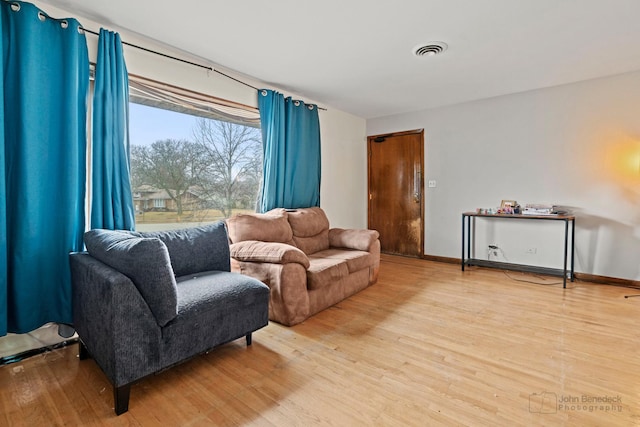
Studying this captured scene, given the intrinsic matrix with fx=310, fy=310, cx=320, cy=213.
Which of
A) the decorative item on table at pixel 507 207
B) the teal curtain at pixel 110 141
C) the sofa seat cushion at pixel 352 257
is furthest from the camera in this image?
the decorative item on table at pixel 507 207

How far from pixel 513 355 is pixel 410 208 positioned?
3.12 meters

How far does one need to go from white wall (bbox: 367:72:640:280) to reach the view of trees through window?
9.15ft

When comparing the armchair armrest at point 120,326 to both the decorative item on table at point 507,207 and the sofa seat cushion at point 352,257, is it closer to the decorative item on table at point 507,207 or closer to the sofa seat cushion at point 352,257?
the sofa seat cushion at point 352,257

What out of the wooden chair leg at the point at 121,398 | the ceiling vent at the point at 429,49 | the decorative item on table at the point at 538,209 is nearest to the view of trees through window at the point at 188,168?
the wooden chair leg at the point at 121,398

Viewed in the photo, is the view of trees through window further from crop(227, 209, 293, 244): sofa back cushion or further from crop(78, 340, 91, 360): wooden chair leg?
crop(78, 340, 91, 360): wooden chair leg

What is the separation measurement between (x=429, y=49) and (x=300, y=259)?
2098mm

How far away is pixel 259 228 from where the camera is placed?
2971 millimetres

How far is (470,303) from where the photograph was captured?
293 cm

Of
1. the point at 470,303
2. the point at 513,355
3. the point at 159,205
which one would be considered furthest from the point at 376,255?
the point at 159,205

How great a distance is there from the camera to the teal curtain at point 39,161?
6.21 ft

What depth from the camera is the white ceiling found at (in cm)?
210

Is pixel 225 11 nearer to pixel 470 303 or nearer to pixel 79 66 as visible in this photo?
pixel 79 66

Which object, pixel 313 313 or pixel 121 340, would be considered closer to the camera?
pixel 121 340

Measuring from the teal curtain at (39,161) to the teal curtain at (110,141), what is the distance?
0.08m
